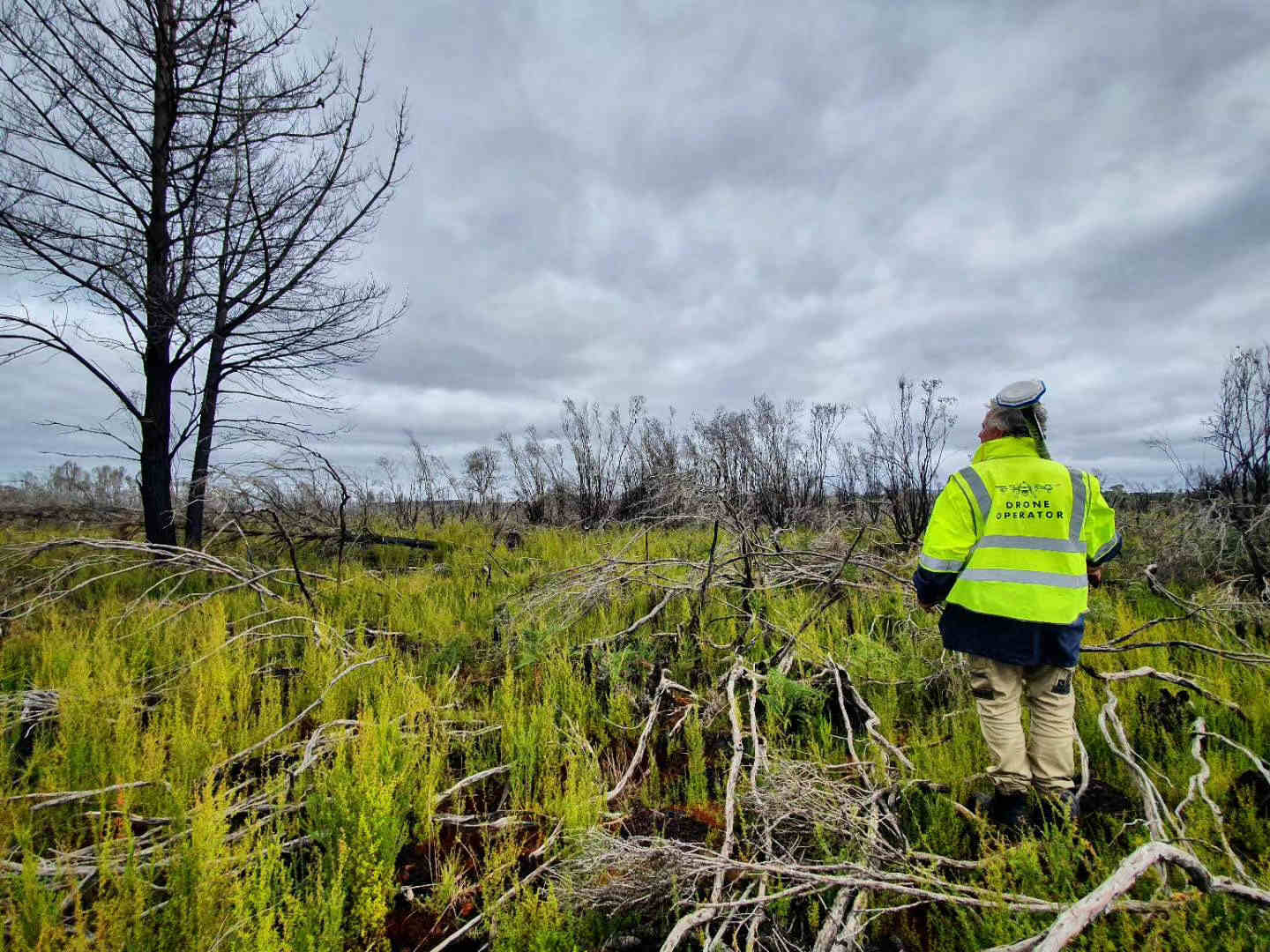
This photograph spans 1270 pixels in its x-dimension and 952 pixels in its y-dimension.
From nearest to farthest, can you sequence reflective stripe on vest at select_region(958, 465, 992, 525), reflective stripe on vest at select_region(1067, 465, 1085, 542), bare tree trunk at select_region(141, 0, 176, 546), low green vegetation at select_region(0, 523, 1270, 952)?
low green vegetation at select_region(0, 523, 1270, 952), reflective stripe on vest at select_region(1067, 465, 1085, 542), reflective stripe on vest at select_region(958, 465, 992, 525), bare tree trunk at select_region(141, 0, 176, 546)

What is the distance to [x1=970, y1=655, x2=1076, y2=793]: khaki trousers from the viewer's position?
2672 millimetres

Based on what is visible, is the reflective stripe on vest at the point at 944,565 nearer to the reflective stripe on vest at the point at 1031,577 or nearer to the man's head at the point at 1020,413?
the reflective stripe on vest at the point at 1031,577

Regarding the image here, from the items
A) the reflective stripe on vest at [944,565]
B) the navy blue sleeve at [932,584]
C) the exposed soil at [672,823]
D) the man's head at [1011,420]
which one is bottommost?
the exposed soil at [672,823]

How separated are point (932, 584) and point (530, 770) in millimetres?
2419

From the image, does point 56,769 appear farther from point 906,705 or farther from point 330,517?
point 330,517

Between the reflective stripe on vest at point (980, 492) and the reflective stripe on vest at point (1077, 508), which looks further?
the reflective stripe on vest at point (980, 492)

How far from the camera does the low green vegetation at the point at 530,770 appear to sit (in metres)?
1.89

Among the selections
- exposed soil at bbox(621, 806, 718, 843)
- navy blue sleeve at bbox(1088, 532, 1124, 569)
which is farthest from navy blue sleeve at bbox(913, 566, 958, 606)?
exposed soil at bbox(621, 806, 718, 843)

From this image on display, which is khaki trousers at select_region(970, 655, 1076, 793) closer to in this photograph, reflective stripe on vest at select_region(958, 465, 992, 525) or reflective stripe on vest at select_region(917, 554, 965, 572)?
reflective stripe on vest at select_region(917, 554, 965, 572)

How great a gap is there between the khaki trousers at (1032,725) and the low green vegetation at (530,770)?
0.18 m

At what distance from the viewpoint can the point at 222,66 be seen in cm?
696

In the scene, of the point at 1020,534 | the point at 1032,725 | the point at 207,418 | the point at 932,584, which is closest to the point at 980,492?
the point at 1020,534

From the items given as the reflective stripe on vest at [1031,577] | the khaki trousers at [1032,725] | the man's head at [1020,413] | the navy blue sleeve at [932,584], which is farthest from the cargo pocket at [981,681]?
the man's head at [1020,413]

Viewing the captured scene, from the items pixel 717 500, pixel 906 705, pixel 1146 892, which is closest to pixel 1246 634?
pixel 906 705
